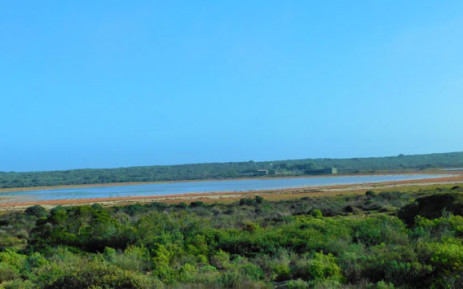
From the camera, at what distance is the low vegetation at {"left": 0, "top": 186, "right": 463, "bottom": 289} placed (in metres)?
8.74

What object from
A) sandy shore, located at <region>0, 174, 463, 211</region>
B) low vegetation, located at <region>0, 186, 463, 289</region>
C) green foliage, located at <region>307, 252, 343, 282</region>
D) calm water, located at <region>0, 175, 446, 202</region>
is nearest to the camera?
low vegetation, located at <region>0, 186, 463, 289</region>

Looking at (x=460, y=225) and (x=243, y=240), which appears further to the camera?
(x=243, y=240)

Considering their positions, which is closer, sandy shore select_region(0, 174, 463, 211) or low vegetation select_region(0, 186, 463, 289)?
low vegetation select_region(0, 186, 463, 289)

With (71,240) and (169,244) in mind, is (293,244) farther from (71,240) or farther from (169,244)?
(71,240)

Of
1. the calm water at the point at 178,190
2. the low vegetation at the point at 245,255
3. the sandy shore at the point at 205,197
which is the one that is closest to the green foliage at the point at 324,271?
the low vegetation at the point at 245,255

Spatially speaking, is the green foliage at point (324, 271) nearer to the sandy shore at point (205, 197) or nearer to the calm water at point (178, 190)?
the sandy shore at point (205, 197)

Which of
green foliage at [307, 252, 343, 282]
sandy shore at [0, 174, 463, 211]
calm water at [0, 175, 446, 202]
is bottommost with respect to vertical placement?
sandy shore at [0, 174, 463, 211]

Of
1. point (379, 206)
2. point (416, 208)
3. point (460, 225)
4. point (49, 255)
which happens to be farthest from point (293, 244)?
point (379, 206)

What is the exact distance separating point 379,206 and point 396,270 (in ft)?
73.2

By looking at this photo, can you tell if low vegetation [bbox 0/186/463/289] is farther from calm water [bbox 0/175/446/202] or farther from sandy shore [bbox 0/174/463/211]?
calm water [bbox 0/175/446/202]

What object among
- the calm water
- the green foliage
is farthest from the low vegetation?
the calm water

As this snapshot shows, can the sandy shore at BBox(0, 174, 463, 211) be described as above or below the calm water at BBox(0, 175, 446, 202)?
below

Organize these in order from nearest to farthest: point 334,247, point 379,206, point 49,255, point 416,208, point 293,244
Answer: point 334,247
point 293,244
point 49,255
point 416,208
point 379,206

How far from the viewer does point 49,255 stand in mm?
15391
